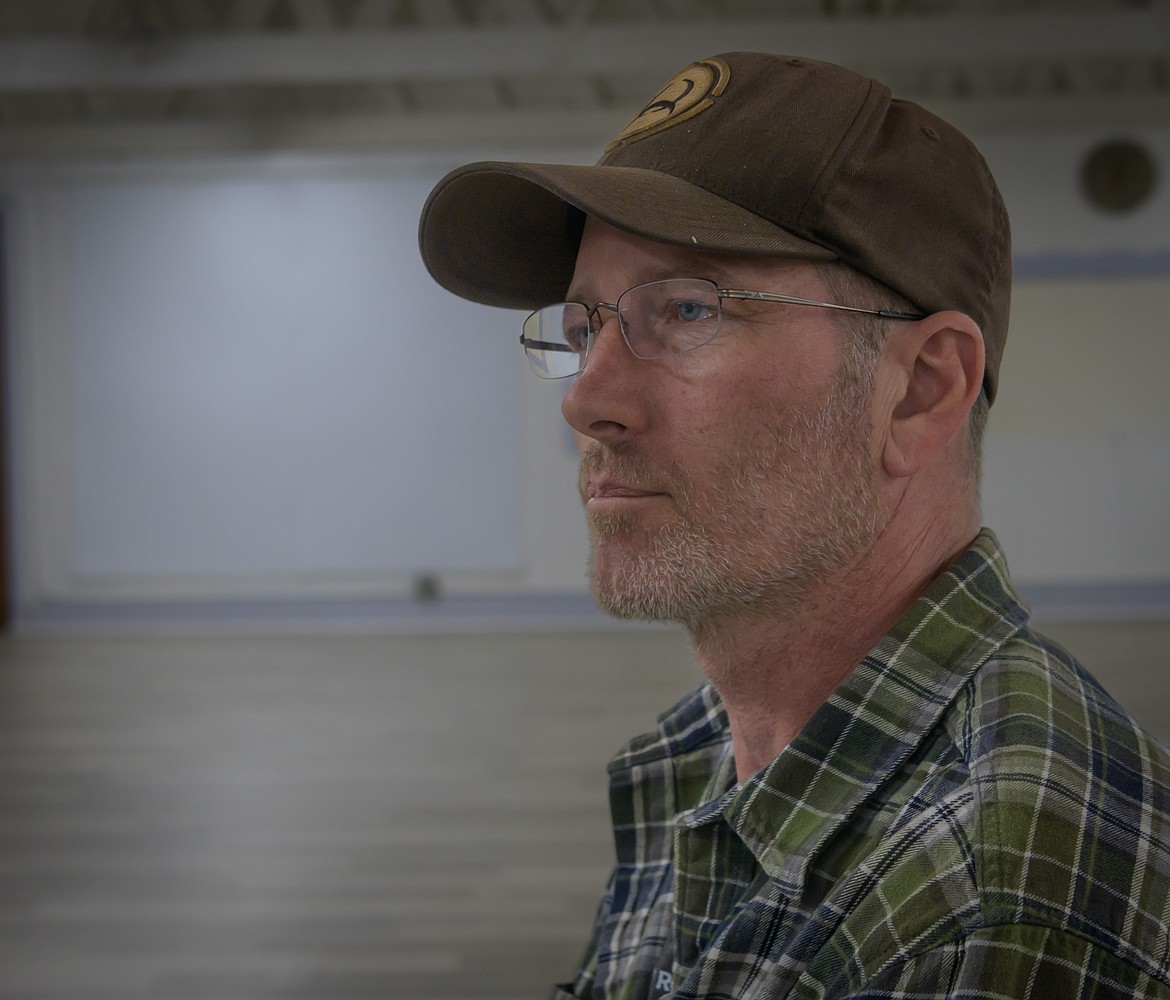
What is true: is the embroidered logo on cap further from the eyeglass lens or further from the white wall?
the white wall

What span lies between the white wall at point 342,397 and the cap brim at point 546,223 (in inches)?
297

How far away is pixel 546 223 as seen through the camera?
114cm

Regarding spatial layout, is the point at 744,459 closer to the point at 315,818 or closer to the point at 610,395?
the point at 610,395

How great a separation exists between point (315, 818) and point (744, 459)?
11.7ft

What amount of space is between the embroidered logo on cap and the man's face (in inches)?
4.3

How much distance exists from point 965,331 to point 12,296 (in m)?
9.38

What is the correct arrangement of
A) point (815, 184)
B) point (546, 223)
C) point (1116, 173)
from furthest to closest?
point (1116, 173)
point (546, 223)
point (815, 184)

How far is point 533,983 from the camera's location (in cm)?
280

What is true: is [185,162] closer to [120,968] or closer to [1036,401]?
[1036,401]

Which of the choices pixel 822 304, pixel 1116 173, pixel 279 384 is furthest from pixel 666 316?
pixel 1116 173

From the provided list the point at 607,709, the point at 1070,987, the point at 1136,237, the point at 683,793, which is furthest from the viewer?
the point at 1136,237

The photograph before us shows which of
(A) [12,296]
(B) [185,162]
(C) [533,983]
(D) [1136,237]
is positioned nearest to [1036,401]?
(D) [1136,237]

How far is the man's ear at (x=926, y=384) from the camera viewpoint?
0.86 meters

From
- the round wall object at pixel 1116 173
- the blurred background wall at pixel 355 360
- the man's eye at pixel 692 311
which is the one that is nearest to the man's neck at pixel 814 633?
the man's eye at pixel 692 311
